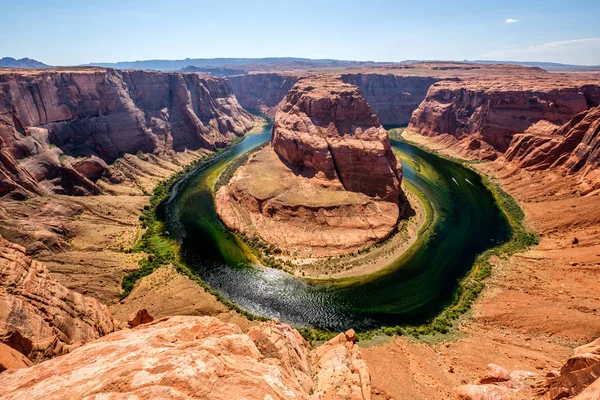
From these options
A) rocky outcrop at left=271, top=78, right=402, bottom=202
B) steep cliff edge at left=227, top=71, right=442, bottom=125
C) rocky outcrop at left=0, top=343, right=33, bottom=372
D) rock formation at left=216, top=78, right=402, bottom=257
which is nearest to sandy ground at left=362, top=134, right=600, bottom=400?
rock formation at left=216, top=78, right=402, bottom=257

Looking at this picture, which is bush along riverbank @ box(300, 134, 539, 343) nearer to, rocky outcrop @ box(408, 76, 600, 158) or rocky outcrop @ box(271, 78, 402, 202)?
rocky outcrop @ box(271, 78, 402, 202)

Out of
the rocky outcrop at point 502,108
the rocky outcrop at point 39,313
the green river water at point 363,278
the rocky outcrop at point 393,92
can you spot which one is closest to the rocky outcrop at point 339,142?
the green river water at point 363,278

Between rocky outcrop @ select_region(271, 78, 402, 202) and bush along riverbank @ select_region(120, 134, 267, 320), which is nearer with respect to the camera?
bush along riverbank @ select_region(120, 134, 267, 320)

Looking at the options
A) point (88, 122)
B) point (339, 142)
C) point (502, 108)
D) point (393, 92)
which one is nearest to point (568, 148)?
point (502, 108)

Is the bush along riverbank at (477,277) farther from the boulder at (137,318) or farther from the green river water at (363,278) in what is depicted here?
the boulder at (137,318)

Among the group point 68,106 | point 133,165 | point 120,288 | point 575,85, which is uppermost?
point 575,85

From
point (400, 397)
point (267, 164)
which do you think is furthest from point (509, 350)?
point (267, 164)

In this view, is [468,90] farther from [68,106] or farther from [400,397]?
[68,106]
